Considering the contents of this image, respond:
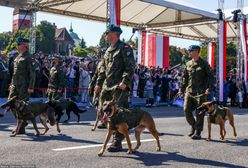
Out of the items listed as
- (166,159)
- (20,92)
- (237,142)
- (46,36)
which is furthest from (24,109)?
(46,36)

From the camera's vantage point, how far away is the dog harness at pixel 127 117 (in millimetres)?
6465

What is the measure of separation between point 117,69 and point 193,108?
9.86ft

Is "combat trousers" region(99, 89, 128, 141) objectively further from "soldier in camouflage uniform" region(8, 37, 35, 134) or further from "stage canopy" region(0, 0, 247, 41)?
"stage canopy" region(0, 0, 247, 41)

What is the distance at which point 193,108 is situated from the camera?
30.5ft

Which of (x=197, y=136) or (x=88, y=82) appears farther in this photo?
(x=88, y=82)

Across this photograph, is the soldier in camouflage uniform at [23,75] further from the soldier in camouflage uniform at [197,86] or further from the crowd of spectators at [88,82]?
the crowd of spectators at [88,82]

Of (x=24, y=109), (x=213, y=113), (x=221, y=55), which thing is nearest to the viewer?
(x=24, y=109)

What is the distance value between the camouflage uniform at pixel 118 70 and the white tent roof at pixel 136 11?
1146 centimetres

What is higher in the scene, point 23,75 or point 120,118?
point 23,75

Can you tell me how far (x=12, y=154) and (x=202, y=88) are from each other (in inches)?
183

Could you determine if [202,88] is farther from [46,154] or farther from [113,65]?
[46,154]

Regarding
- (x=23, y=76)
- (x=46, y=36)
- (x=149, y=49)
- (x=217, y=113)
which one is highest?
(x=46, y=36)

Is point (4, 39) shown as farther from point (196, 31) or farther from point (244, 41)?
point (244, 41)

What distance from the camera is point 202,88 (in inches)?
362
